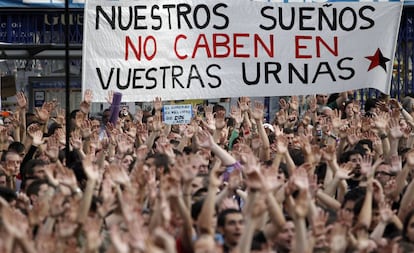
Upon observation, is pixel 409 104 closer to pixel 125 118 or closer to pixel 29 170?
pixel 125 118

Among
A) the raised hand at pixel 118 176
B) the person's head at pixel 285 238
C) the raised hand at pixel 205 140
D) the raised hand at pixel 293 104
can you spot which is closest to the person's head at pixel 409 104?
the raised hand at pixel 293 104

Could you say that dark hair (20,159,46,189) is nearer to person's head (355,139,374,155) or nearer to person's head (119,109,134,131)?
person's head (355,139,374,155)

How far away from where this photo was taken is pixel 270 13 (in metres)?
11.8

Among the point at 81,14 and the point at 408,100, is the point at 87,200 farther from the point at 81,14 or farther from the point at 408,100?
the point at 81,14

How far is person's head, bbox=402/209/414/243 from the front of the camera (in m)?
7.11

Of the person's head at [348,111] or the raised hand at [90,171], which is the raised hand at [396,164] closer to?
the raised hand at [90,171]

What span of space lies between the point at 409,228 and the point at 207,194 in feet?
4.26

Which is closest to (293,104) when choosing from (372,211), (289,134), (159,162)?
(289,134)

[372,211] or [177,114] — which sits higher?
[177,114]

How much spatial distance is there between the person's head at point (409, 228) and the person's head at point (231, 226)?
113 centimetres

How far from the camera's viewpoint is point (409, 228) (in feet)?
23.4

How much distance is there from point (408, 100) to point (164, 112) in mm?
2930

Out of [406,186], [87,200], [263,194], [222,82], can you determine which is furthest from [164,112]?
[263,194]

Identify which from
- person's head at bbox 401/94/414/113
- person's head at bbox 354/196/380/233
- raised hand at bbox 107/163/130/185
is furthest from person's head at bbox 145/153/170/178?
person's head at bbox 401/94/414/113
